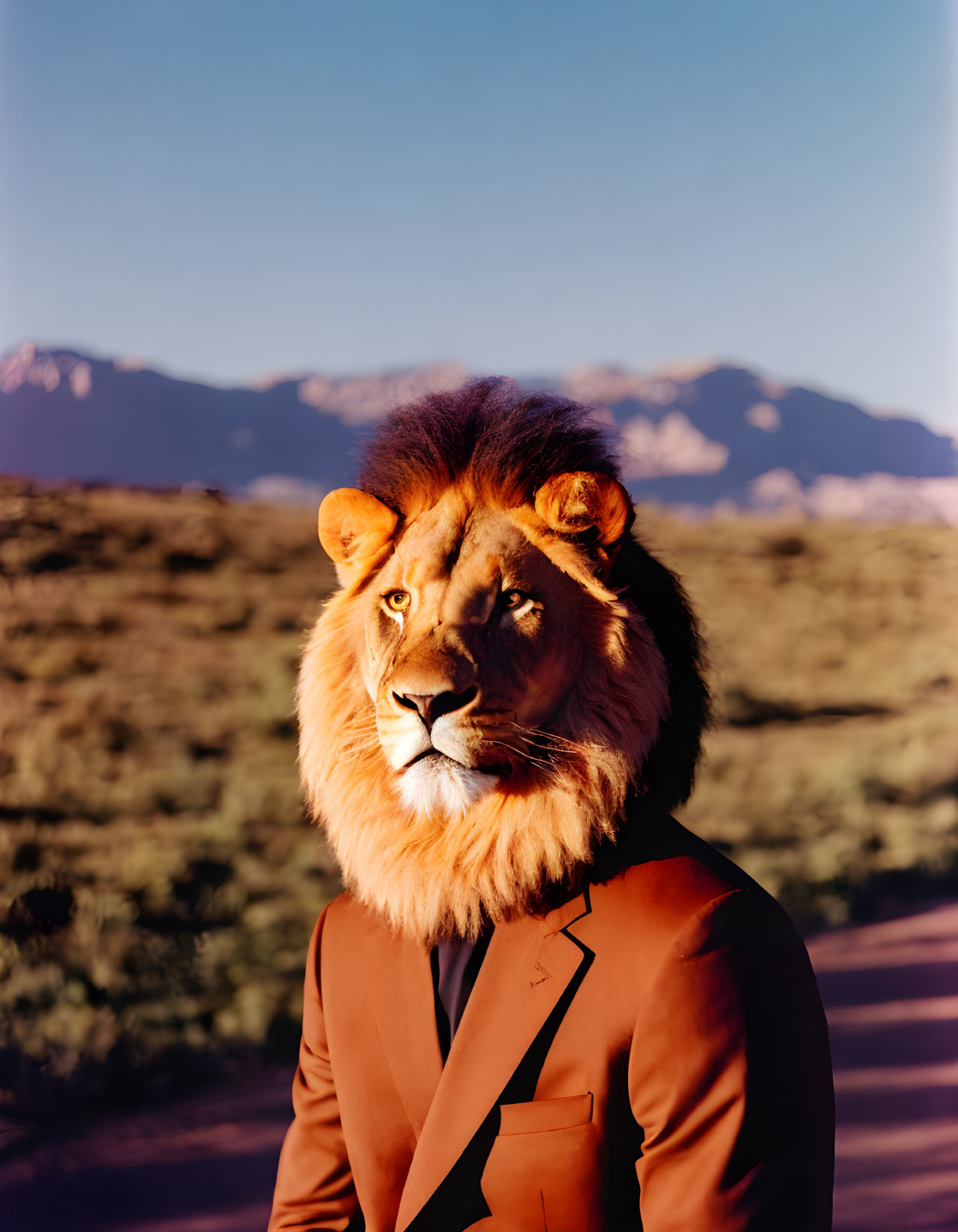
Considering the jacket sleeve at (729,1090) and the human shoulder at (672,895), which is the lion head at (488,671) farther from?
the jacket sleeve at (729,1090)

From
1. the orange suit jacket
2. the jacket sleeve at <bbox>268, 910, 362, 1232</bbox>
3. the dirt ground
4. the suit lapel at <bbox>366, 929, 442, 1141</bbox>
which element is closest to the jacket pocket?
the orange suit jacket

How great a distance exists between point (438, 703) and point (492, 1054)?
52 centimetres

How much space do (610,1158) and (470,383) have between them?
1225 millimetres

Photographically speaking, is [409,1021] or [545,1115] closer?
[545,1115]

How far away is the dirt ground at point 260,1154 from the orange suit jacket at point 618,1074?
Answer: 2.83m

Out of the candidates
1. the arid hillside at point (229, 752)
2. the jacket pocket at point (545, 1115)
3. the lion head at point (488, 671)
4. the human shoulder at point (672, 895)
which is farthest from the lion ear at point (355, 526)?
the arid hillside at point (229, 752)

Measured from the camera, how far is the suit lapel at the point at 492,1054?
151cm

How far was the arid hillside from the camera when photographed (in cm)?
477

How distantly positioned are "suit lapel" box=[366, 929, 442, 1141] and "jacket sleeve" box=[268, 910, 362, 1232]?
178mm

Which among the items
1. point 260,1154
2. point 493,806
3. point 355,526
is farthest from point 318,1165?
point 260,1154

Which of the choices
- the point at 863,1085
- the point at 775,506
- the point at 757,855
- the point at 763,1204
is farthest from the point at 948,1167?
the point at 775,506

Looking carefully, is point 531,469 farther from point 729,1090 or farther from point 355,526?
point 729,1090

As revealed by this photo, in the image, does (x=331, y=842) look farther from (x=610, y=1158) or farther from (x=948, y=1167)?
(x=948, y=1167)

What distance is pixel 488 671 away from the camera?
1.50m
